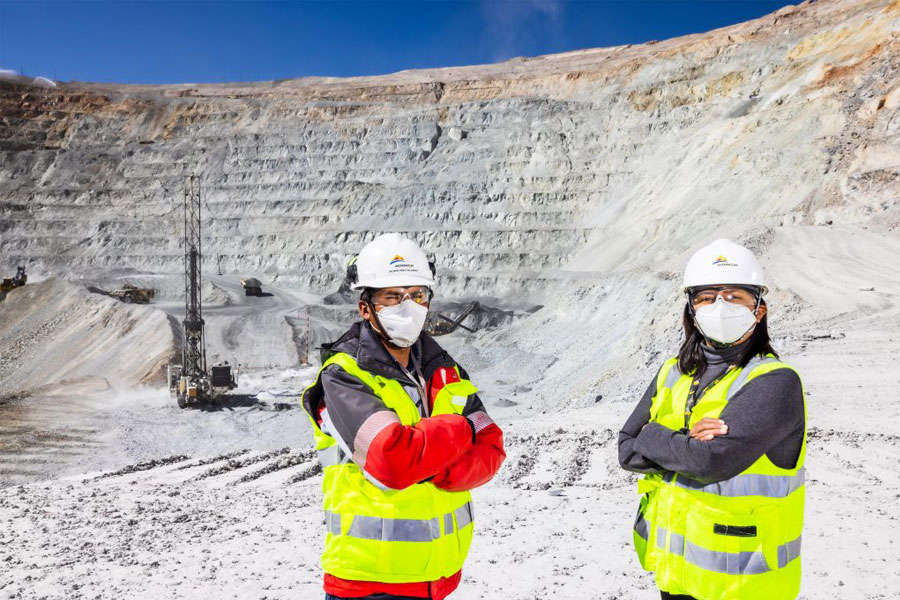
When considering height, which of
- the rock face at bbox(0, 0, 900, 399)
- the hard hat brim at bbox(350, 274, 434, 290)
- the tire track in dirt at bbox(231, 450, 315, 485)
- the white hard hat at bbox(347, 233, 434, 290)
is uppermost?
the rock face at bbox(0, 0, 900, 399)

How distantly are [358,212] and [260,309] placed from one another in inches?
574

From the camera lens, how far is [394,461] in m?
2.49

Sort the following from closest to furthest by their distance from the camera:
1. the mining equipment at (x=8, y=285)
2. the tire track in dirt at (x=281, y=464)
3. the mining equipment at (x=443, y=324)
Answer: the tire track in dirt at (x=281, y=464), the mining equipment at (x=443, y=324), the mining equipment at (x=8, y=285)

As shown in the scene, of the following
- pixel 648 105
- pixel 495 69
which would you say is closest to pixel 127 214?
pixel 495 69

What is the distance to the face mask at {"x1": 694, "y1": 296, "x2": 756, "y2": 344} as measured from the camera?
3107mm

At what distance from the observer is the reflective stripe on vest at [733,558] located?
2684 mm

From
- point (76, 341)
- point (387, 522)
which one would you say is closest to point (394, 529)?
point (387, 522)

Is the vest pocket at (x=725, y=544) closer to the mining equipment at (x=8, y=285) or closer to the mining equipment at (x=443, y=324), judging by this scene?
the mining equipment at (x=443, y=324)

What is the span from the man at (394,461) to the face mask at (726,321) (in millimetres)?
1043

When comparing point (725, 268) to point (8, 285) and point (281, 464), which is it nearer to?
point (281, 464)

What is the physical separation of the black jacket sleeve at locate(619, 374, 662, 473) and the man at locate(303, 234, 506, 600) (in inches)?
26.1

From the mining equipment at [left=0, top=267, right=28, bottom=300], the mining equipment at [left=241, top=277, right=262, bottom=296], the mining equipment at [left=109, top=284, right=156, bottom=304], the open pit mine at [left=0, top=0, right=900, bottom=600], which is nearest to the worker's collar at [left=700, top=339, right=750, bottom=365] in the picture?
the open pit mine at [left=0, top=0, right=900, bottom=600]

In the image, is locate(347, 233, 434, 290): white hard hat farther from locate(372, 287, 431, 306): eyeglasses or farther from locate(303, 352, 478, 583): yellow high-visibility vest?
locate(303, 352, 478, 583): yellow high-visibility vest

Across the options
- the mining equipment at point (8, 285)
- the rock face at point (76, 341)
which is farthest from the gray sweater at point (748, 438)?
the mining equipment at point (8, 285)
